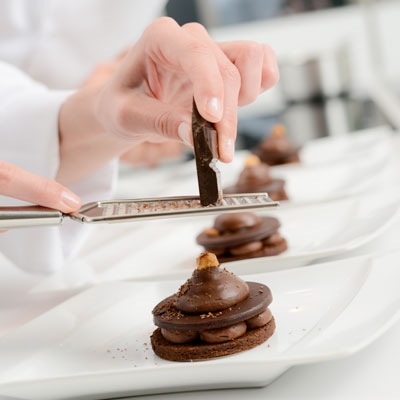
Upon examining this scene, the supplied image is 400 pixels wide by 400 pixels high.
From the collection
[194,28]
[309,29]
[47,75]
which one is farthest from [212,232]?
[309,29]

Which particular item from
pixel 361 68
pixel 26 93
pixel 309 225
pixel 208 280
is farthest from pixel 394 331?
pixel 361 68

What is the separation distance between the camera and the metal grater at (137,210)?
3.11 ft

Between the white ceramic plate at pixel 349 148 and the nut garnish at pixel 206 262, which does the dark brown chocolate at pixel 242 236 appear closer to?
the nut garnish at pixel 206 262

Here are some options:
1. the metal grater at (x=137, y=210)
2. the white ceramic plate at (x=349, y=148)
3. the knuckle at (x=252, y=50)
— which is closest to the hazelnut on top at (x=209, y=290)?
the metal grater at (x=137, y=210)

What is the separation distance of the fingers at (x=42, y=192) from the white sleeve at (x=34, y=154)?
46 centimetres

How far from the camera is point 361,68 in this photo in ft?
19.1

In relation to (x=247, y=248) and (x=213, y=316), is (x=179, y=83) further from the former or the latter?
(x=213, y=316)

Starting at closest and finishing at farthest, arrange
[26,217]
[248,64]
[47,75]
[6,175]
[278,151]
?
[26,217] → [6,175] → [248,64] → [47,75] → [278,151]

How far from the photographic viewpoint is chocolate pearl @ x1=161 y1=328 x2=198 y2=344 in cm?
101

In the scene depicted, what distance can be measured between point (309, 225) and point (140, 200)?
773mm

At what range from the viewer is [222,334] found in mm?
1005

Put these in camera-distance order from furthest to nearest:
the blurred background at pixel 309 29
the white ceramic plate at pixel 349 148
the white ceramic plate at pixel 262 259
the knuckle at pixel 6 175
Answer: the blurred background at pixel 309 29 < the white ceramic plate at pixel 349 148 < the white ceramic plate at pixel 262 259 < the knuckle at pixel 6 175

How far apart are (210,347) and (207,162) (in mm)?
242

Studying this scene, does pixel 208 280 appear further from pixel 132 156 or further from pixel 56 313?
pixel 132 156
